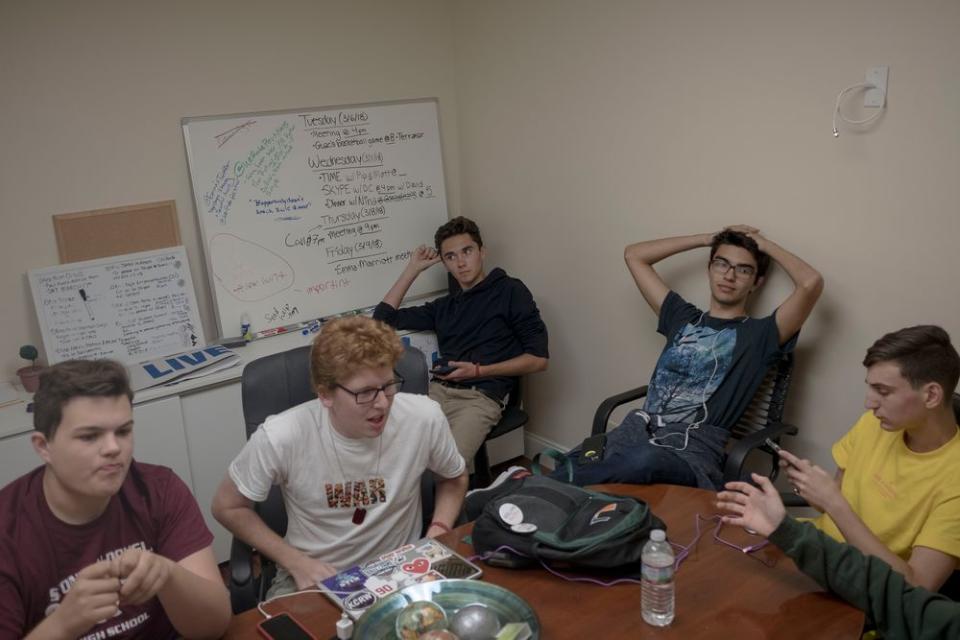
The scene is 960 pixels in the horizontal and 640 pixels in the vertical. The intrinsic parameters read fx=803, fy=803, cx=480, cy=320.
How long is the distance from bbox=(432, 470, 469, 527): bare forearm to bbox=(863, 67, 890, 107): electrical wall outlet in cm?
176

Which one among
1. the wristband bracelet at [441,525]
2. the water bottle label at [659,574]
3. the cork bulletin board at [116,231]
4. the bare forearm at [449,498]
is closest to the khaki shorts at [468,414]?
the bare forearm at [449,498]

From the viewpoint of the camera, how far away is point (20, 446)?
286 cm

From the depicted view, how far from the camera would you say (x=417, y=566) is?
1.85 meters

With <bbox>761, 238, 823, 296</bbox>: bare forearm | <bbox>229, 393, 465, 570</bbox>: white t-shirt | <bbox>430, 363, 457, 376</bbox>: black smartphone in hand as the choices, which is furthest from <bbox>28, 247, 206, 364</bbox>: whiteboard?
<bbox>761, 238, 823, 296</bbox>: bare forearm

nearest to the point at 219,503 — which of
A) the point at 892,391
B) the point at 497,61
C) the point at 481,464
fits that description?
the point at 481,464

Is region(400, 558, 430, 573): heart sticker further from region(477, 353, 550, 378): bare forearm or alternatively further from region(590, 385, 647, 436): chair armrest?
region(477, 353, 550, 378): bare forearm

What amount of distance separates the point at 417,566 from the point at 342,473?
36 cm

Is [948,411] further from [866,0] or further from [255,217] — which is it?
[255,217]

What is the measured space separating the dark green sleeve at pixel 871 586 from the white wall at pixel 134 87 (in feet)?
9.20

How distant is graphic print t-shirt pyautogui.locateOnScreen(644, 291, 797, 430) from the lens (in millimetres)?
2846

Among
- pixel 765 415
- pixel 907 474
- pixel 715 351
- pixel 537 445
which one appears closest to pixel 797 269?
pixel 715 351

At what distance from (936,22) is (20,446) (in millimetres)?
3317

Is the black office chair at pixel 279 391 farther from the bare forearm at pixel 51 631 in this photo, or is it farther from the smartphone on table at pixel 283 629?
the bare forearm at pixel 51 631

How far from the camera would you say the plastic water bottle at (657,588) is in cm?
161
